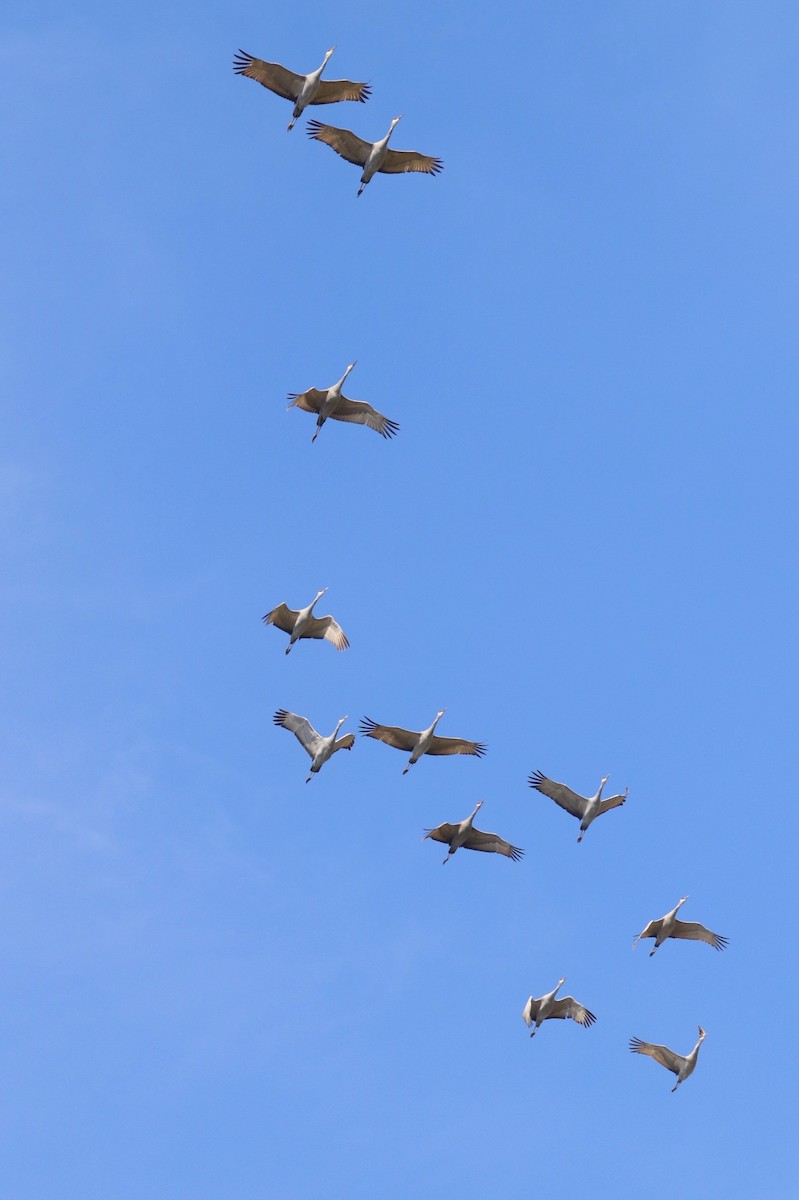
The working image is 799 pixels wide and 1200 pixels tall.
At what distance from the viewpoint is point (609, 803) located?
82.2m

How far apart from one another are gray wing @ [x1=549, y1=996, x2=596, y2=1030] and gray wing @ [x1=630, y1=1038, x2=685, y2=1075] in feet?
7.05

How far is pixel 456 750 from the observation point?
3204 inches

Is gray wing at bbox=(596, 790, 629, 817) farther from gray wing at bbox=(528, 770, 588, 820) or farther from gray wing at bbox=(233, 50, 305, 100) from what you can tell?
gray wing at bbox=(233, 50, 305, 100)

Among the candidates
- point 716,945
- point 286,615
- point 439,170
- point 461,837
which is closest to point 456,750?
point 461,837

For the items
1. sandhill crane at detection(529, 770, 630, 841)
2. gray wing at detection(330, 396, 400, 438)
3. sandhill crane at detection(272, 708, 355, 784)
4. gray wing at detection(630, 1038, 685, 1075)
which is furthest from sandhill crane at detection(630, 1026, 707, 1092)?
gray wing at detection(330, 396, 400, 438)

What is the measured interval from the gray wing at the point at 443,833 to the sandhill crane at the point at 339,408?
53.2 feet

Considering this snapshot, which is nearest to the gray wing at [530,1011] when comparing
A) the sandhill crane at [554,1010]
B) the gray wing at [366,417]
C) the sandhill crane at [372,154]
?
the sandhill crane at [554,1010]

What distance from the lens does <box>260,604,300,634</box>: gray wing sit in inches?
3091

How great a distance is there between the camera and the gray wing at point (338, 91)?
245 feet

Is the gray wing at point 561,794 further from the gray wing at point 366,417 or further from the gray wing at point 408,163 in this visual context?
the gray wing at point 408,163

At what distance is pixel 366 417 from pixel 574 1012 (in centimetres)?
2585

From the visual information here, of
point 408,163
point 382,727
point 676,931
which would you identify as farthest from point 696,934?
point 408,163

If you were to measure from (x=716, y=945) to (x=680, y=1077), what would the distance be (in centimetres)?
583

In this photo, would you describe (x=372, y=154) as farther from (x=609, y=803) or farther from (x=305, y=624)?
(x=609, y=803)
